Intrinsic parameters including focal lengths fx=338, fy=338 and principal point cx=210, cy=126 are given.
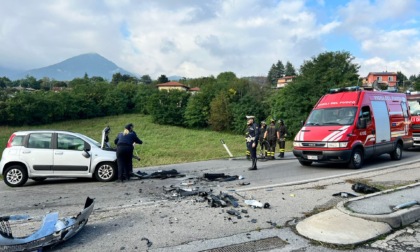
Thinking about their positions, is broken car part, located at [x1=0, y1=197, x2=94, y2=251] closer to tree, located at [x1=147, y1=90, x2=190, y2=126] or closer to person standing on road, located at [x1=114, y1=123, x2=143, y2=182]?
person standing on road, located at [x1=114, y1=123, x2=143, y2=182]

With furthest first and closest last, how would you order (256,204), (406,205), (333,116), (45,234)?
(333,116) < (256,204) < (406,205) < (45,234)

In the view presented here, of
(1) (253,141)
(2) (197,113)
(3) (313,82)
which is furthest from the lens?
(2) (197,113)

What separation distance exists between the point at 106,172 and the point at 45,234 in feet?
18.8

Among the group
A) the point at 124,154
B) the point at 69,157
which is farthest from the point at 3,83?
the point at 124,154

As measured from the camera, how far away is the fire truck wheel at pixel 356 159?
10.8m

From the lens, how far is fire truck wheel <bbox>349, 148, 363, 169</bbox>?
10789 mm

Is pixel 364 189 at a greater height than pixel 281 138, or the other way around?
pixel 281 138

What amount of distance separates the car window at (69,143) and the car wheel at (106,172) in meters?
0.83

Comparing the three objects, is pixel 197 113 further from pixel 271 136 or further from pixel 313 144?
pixel 313 144

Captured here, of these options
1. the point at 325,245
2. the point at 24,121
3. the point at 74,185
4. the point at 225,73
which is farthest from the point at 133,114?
the point at 325,245

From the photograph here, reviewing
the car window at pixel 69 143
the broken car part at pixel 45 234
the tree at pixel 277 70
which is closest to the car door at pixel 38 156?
the car window at pixel 69 143

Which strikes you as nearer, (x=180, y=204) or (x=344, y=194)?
(x=180, y=204)

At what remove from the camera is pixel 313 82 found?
50.5 m

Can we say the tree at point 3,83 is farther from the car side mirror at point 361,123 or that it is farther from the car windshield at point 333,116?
the car side mirror at point 361,123
